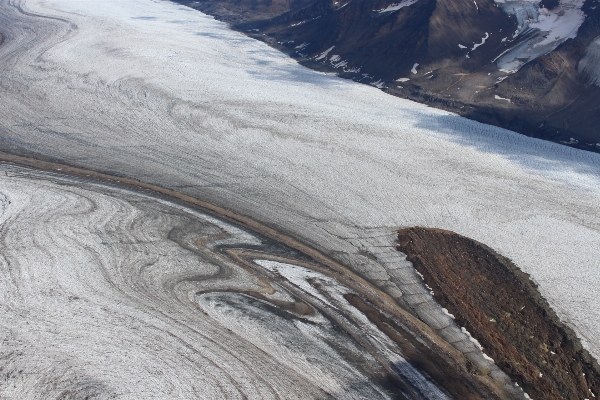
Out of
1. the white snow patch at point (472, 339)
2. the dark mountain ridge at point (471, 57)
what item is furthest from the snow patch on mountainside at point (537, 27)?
the white snow patch at point (472, 339)

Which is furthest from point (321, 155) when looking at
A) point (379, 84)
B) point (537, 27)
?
point (537, 27)

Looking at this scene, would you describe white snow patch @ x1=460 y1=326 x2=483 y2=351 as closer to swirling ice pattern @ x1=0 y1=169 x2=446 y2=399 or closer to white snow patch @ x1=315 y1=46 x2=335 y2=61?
swirling ice pattern @ x1=0 y1=169 x2=446 y2=399

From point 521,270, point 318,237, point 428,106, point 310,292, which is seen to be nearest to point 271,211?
point 318,237

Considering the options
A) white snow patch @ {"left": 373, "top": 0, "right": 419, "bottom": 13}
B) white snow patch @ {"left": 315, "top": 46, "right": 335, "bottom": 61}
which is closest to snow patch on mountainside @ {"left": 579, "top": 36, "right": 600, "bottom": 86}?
white snow patch @ {"left": 373, "top": 0, "right": 419, "bottom": 13}

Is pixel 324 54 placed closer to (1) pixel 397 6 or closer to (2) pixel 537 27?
(1) pixel 397 6

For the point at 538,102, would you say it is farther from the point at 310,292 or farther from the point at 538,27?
the point at 310,292

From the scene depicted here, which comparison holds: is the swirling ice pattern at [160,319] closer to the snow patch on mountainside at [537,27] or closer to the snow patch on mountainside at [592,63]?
the snow patch on mountainside at [592,63]
